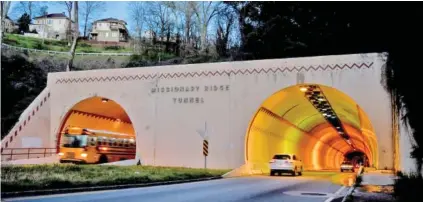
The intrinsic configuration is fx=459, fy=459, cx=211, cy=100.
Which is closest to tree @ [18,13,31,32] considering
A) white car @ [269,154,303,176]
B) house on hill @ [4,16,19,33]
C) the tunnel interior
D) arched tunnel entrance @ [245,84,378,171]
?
house on hill @ [4,16,19,33]

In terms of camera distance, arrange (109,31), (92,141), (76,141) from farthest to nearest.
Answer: (109,31) → (92,141) → (76,141)

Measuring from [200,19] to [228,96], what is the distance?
28874mm

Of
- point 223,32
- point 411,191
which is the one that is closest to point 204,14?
point 223,32

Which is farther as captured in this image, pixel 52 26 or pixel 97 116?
pixel 52 26

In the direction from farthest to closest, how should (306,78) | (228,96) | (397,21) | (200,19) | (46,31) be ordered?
(46,31) → (200,19) → (228,96) → (306,78) → (397,21)

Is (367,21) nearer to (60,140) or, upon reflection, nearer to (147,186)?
(147,186)

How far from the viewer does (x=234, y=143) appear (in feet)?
87.1

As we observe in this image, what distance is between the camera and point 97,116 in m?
36.4

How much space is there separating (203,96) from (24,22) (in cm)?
3677

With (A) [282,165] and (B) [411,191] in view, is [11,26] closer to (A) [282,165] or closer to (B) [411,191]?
(A) [282,165]

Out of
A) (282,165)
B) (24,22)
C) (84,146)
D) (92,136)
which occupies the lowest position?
(282,165)

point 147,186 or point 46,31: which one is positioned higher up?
point 46,31

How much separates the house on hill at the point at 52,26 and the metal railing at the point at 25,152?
27240 millimetres

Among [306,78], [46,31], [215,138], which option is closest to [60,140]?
[215,138]
